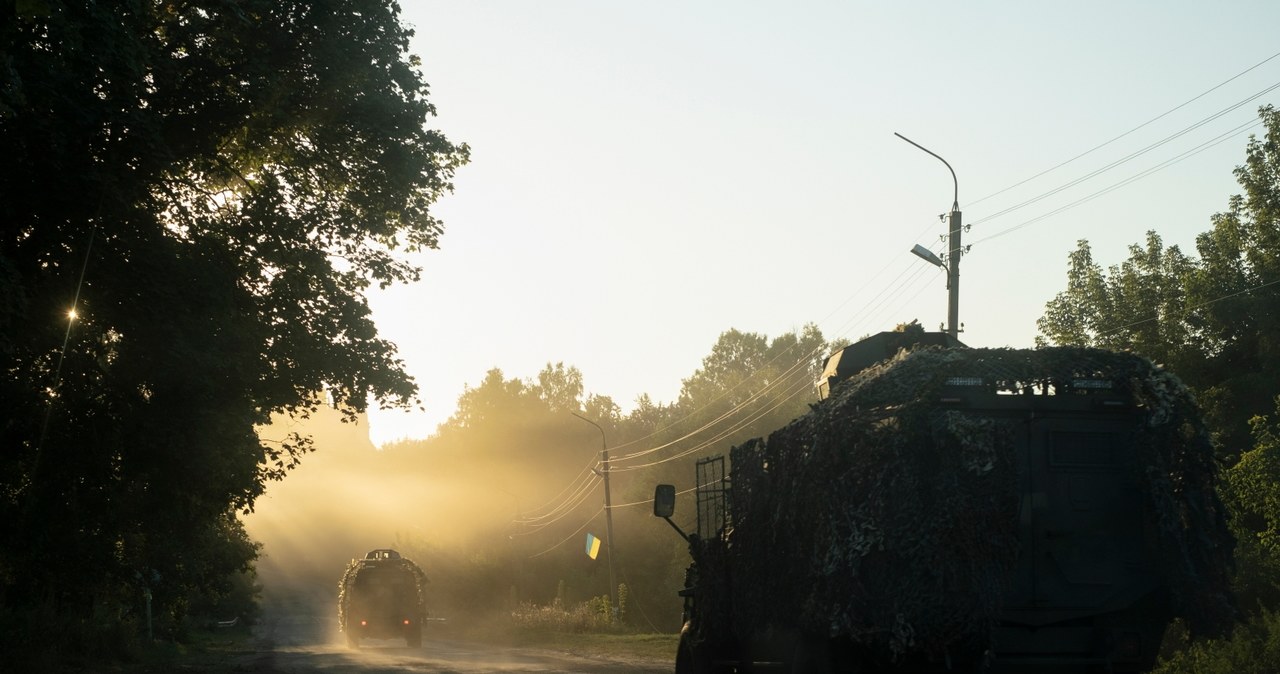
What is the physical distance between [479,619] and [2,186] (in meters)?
41.8

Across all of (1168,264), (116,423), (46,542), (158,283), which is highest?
(1168,264)

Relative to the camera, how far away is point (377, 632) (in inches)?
1373

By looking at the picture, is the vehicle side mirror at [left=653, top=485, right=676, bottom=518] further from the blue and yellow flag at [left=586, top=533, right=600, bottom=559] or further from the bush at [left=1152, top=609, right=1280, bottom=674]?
the blue and yellow flag at [left=586, top=533, right=600, bottom=559]

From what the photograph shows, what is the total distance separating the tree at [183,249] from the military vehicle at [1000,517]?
10561 millimetres

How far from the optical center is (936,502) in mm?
8023

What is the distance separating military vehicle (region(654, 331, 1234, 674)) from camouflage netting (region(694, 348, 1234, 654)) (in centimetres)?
1

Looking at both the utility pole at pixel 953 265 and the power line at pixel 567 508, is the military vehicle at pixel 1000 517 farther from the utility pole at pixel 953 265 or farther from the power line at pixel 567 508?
the power line at pixel 567 508

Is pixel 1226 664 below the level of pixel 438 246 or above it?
below

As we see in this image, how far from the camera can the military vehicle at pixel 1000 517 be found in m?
8.02

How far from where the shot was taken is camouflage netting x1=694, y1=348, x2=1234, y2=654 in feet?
26.1

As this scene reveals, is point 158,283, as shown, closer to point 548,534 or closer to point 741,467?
point 741,467

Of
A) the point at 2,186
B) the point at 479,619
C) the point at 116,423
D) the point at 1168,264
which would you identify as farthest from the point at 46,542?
the point at 479,619

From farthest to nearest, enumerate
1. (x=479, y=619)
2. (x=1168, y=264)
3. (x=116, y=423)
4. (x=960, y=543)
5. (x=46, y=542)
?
1. (x=479, y=619)
2. (x=1168, y=264)
3. (x=46, y=542)
4. (x=116, y=423)
5. (x=960, y=543)

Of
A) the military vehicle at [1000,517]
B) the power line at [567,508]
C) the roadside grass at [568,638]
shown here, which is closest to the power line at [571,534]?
the power line at [567,508]
